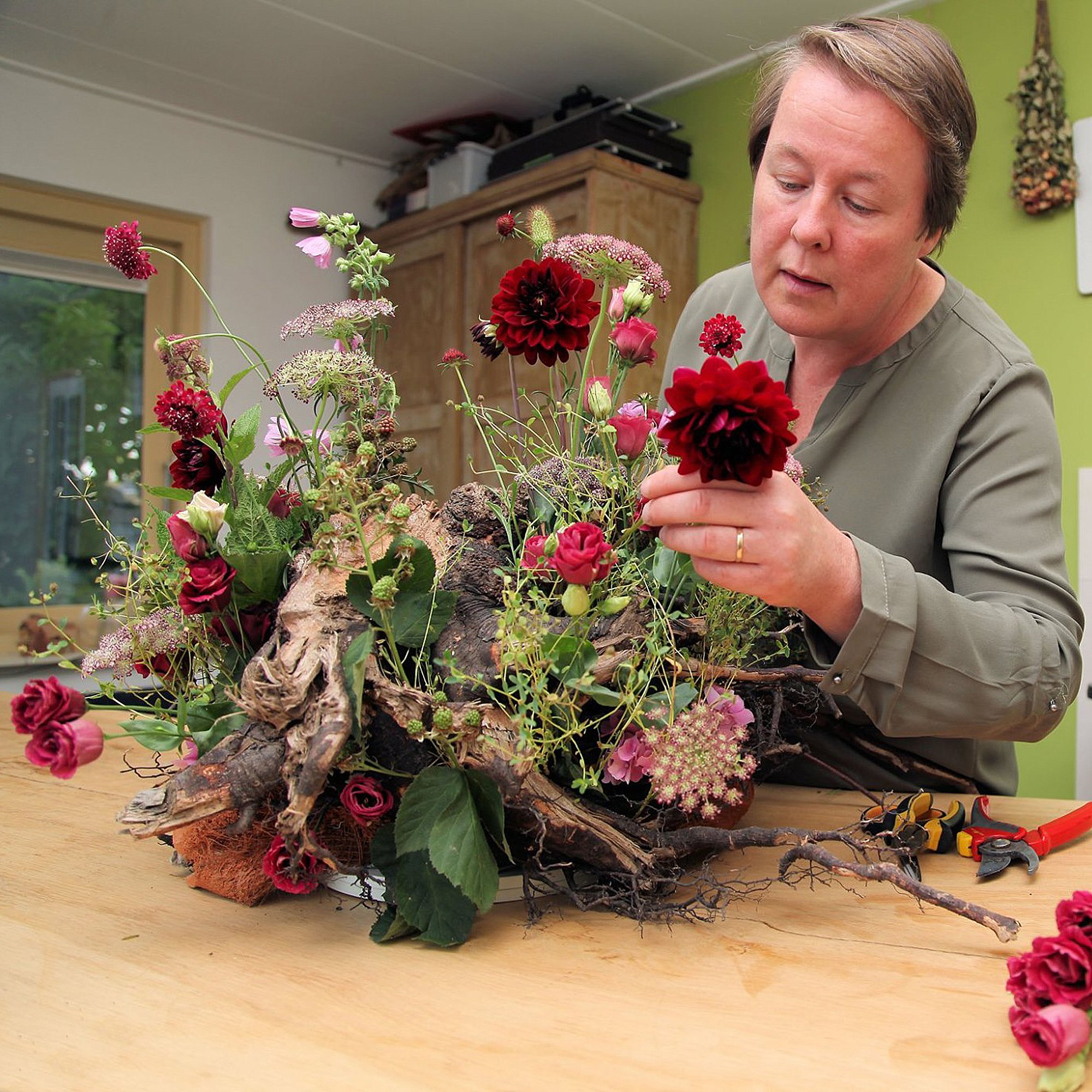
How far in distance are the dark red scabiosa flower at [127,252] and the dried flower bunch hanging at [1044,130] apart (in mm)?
2262

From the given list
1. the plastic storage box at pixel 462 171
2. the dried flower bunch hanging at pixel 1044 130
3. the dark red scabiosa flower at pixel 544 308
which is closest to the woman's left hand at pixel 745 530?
the dark red scabiosa flower at pixel 544 308

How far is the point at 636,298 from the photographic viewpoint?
2.47 ft

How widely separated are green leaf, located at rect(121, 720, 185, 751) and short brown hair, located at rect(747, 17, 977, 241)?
2.50 ft

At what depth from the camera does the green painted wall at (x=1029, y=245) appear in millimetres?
2377

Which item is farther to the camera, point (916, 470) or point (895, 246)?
point (916, 470)

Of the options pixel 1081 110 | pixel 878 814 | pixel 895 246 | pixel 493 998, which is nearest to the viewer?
pixel 493 998

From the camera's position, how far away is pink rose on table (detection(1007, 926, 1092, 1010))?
48cm

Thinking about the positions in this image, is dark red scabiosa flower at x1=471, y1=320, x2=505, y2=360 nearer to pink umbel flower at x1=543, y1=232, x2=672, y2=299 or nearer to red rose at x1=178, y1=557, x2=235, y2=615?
pink umbel flower at x1=543, y1=232, x2=672, y2=299

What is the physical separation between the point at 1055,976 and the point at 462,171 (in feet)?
11.0

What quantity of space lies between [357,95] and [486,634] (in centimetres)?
314

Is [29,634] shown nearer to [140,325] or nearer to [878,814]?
[140,325]

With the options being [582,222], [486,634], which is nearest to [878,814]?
[486,634]

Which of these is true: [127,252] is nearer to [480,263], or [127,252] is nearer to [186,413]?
[186,413]

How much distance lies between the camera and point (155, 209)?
137 inches
